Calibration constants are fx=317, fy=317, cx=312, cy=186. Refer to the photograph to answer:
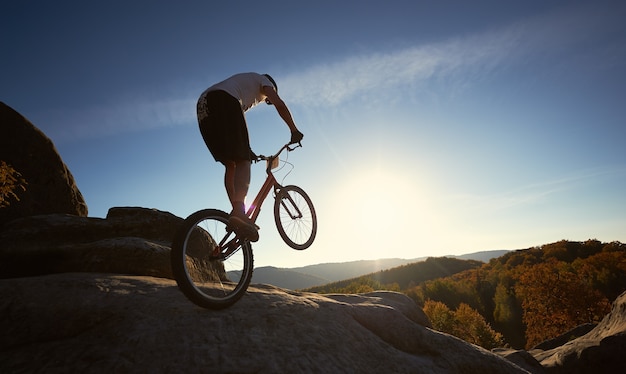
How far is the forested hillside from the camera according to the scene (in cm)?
4878

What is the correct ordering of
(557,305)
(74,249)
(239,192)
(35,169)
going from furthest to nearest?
(557,305) → (35,169) → (74,249) → (239,192)

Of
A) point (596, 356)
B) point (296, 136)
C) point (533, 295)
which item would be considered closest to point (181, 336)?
point (296, 136)

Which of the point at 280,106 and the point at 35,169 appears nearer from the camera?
the point at 280,106

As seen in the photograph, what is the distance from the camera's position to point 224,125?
196 inches

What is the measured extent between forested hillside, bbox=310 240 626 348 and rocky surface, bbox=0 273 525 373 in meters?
56.5

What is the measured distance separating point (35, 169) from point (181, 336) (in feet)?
42.7

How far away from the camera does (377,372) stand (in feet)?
14.0

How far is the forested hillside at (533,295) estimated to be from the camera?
1921 inches

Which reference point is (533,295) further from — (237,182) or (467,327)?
(237,182)

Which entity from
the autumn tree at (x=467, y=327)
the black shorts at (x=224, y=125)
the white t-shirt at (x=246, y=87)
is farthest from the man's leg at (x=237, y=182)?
the autumn tree at (x=467, y=327)

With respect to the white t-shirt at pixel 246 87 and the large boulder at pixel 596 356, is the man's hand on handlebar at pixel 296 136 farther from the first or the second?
the large boulder at pixel 596 356

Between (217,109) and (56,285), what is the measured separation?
3.46m

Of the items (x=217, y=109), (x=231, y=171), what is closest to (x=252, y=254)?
(x=231, y=171)

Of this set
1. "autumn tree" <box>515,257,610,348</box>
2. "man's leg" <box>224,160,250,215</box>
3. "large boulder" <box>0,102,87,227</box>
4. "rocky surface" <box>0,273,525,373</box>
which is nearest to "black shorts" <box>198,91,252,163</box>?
"man's leg" <box>224,160,250,215</box>
